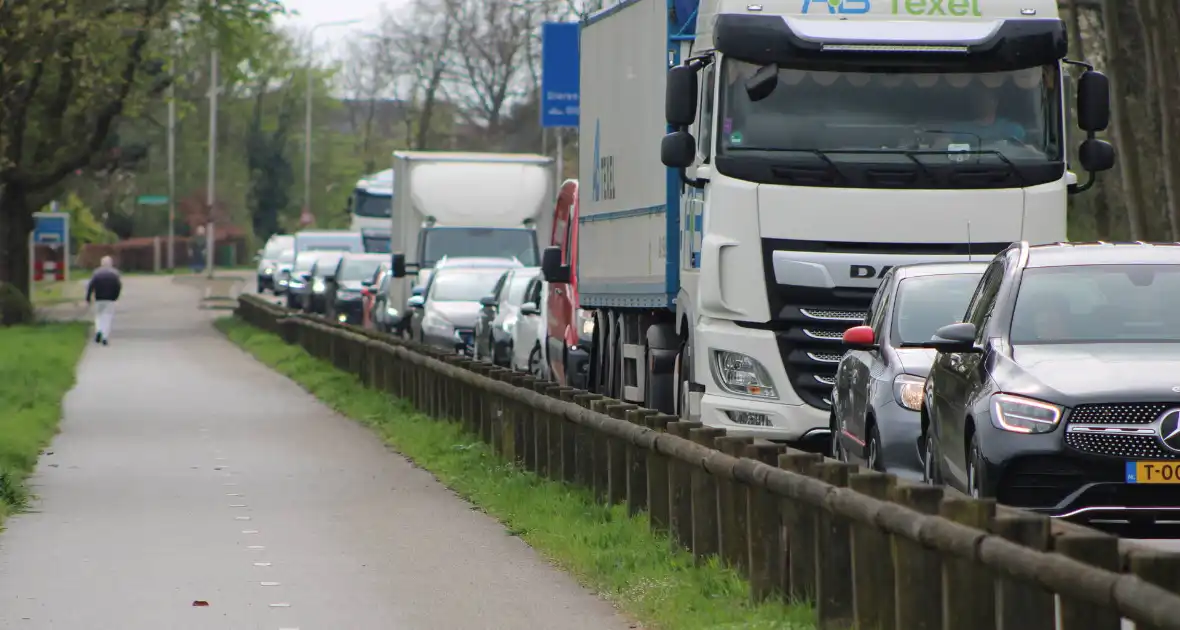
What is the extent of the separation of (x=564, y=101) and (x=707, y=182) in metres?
29.5

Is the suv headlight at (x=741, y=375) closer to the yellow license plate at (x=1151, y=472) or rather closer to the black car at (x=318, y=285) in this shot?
the yellow license plate at (x=1151, y=472)

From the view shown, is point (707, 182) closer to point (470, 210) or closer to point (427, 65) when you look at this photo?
point (470, 210)

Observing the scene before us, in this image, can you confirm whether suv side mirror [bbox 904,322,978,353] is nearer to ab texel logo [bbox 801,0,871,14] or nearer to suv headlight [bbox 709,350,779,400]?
suv headlight [bbox 709,350,779,400]

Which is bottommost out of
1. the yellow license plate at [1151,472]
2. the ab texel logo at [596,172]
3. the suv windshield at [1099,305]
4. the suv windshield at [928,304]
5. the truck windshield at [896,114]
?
the yellow license plate at [1151,472]

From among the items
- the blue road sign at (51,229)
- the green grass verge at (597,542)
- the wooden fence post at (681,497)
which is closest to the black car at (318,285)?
the blue road sign at (51,229)

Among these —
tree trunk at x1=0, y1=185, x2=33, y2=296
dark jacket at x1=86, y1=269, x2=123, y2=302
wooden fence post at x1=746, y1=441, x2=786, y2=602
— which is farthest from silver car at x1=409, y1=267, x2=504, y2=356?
wooden fence post at x1=746, y1=441, x2=786, y2=602

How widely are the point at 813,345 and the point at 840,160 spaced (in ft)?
3.98

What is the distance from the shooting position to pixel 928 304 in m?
13.8

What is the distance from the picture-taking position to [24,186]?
46.9m

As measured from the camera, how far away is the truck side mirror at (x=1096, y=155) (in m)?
15.2

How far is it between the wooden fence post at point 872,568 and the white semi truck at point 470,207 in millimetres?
28301

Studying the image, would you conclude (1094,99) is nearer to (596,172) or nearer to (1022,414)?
(1022,414)

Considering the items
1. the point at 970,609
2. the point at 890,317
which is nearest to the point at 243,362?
the point at 890,317

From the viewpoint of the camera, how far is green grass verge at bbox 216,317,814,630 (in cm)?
912
